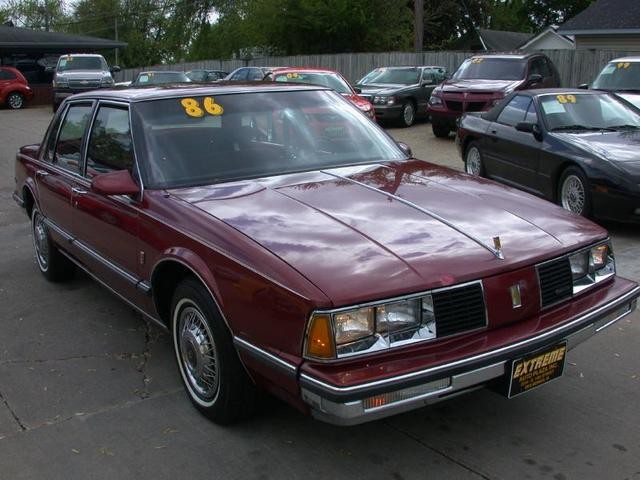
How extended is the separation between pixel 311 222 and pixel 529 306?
1065 mm

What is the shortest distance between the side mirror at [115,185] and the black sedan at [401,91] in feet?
45.3

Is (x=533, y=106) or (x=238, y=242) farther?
(x=533, y=106)

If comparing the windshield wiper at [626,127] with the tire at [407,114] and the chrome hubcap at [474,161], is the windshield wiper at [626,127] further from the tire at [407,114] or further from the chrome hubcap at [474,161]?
the tire at [407,114]

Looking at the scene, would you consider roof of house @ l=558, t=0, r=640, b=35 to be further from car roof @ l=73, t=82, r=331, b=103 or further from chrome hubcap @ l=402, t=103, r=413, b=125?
car roof @ l=73, t=82, r=331, b=103

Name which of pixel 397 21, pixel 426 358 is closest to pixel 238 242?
pixel 426 358

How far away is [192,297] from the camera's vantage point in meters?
3.50

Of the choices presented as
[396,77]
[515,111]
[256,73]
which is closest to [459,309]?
[515,111]

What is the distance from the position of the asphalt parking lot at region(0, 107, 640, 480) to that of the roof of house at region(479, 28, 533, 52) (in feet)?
130

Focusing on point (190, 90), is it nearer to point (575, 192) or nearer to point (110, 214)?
point (110, 214)

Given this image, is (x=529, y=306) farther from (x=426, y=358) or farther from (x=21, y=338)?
(x=21, y=338)

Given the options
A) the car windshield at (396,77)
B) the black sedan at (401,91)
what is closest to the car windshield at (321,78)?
the black sedan at (401,91)

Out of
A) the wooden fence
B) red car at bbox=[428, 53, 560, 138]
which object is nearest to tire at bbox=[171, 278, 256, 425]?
red car at bbox=[428, 53, 560, 138]

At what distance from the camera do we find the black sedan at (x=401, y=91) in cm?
1783

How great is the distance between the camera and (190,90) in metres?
4.50
